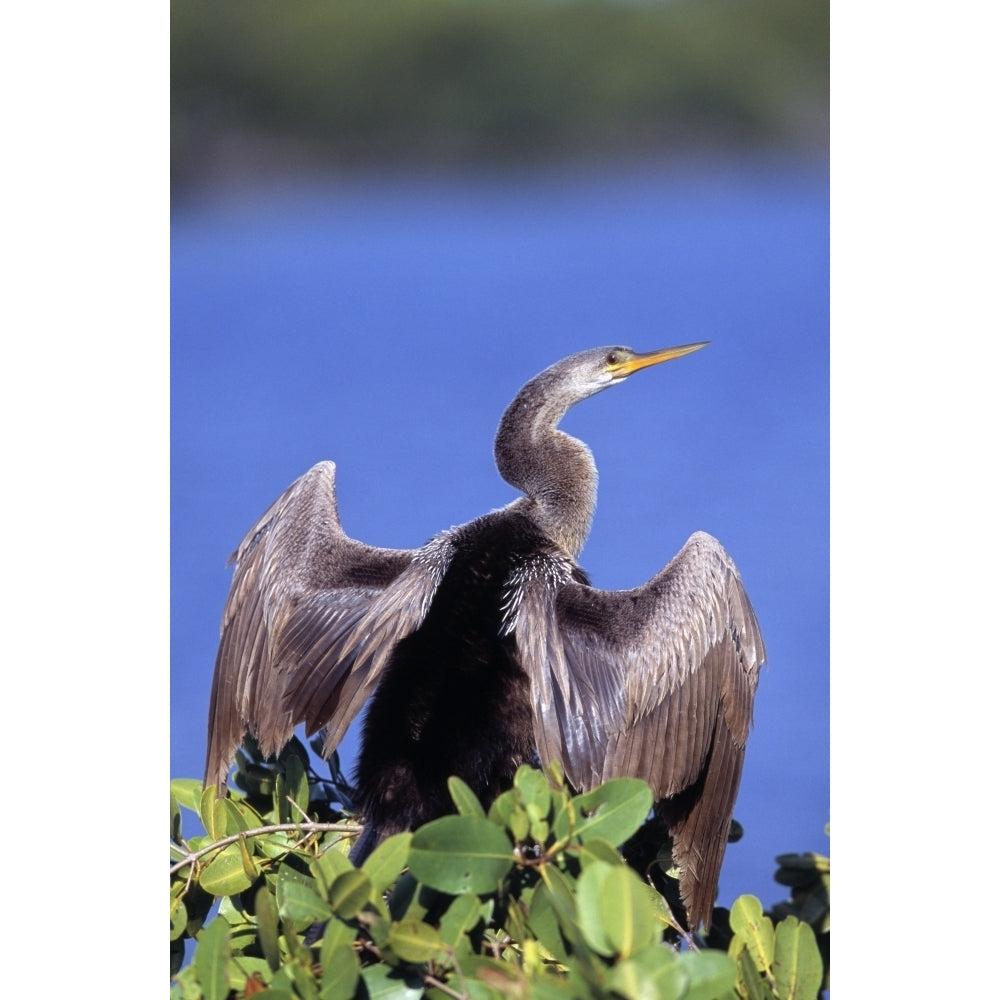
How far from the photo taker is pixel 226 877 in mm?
1790

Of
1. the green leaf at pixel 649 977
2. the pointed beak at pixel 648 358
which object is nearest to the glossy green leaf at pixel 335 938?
the green leaf at pixel 649 977

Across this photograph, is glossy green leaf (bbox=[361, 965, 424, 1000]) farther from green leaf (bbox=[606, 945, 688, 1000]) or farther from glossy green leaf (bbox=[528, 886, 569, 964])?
green leaf (bbox=[606, 945, 688, 1000])

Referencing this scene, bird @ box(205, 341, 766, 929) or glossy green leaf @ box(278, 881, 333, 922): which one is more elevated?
bird @ box(205, 341, 766, 929)

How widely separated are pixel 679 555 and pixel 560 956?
31.8 inches

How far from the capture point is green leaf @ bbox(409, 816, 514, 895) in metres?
1.34

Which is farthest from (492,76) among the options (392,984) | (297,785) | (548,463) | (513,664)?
(392,984)

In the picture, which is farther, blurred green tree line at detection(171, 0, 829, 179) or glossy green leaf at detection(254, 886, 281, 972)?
blurred green tree line at detection(171, 0, 829, 179)

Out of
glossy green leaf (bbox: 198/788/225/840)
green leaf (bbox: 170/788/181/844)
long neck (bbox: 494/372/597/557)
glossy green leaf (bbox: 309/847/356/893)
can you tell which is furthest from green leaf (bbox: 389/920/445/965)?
long neck (bbox: 494/372/597/557)

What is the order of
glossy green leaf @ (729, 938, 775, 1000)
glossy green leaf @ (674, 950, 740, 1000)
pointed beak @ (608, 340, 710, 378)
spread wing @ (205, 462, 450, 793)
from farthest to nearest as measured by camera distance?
pointed beak @ (608, 340, 710, 378)
spread wing @ (205, 462, 450, 793)
glossy green leaf @ (729, 938, 775, 1000)
glossy green leaf @ (674, 950, 740, 1000)

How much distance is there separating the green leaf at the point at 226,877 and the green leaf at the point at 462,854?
52 centimetres

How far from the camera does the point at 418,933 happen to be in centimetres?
135

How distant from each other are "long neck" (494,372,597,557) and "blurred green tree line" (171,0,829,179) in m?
0.42
